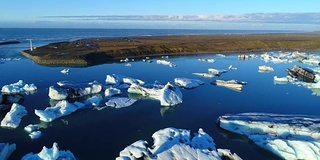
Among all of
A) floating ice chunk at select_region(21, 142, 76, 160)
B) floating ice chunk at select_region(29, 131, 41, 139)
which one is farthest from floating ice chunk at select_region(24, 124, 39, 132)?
floating ice chunk at select_region(21, 142, 76, 160)

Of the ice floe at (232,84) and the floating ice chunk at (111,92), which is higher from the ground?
the floating ice chunk at (111,92)

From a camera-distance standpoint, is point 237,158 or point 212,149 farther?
point 212,149

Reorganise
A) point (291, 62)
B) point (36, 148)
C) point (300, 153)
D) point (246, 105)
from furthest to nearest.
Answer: point (291, 62) < point (246, 105) < point (36, 148) < point (300, 153)

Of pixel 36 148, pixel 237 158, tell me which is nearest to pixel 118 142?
pixel 36 148

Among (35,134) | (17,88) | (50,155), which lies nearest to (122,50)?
(17,88)

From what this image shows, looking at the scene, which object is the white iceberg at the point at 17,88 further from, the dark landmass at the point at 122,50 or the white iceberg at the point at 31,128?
the dark landmass at the point at 122,50

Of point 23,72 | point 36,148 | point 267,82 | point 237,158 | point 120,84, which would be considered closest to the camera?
point 237,158

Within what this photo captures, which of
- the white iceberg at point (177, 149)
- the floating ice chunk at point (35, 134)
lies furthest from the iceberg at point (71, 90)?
the white iceberg at point (177, 149)

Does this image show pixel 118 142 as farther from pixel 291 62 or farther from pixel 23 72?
pixel 291 62
